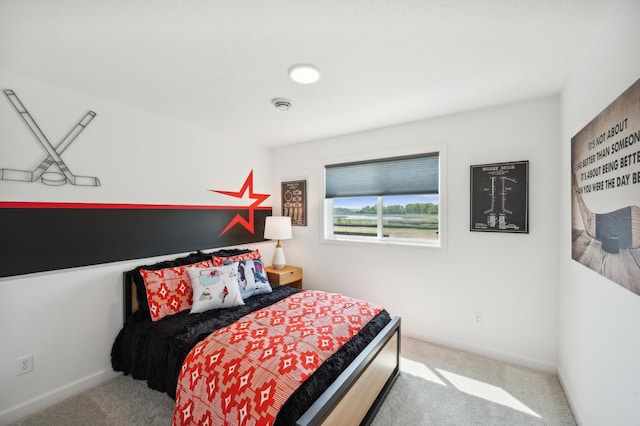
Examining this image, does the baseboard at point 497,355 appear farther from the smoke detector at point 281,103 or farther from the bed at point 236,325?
the smoke detector at point 281,103

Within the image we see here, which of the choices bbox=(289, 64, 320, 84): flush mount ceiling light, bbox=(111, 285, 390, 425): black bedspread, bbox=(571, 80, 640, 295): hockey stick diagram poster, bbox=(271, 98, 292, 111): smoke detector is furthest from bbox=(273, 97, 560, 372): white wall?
bbox=(289, 64, 320, 84): flush mount ceiling light

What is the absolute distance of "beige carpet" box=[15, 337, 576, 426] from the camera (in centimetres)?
188

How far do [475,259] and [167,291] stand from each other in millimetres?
2965

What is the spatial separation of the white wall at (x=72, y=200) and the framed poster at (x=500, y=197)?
3.17 m

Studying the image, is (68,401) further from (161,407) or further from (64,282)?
(64,282)

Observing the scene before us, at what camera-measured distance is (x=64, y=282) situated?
85.0 inches

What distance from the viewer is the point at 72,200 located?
7.36 feet

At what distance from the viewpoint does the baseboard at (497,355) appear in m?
2.40

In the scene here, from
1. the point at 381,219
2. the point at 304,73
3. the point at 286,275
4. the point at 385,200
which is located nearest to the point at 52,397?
the point at 286,275

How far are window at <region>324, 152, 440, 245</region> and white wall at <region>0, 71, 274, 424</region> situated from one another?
201 cm

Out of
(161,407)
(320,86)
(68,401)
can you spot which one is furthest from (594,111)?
(68,401)

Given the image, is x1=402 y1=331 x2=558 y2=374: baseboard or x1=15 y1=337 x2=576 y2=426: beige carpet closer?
x1=15 y1=337 x2=576 y2=426: beige carpet

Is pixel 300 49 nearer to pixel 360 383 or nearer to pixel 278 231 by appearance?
pixel 360 383

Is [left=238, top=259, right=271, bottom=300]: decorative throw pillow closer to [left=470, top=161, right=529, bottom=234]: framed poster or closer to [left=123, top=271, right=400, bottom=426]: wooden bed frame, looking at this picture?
[left=123, top=271, right=400, bottom=426]: wooden bed frame
